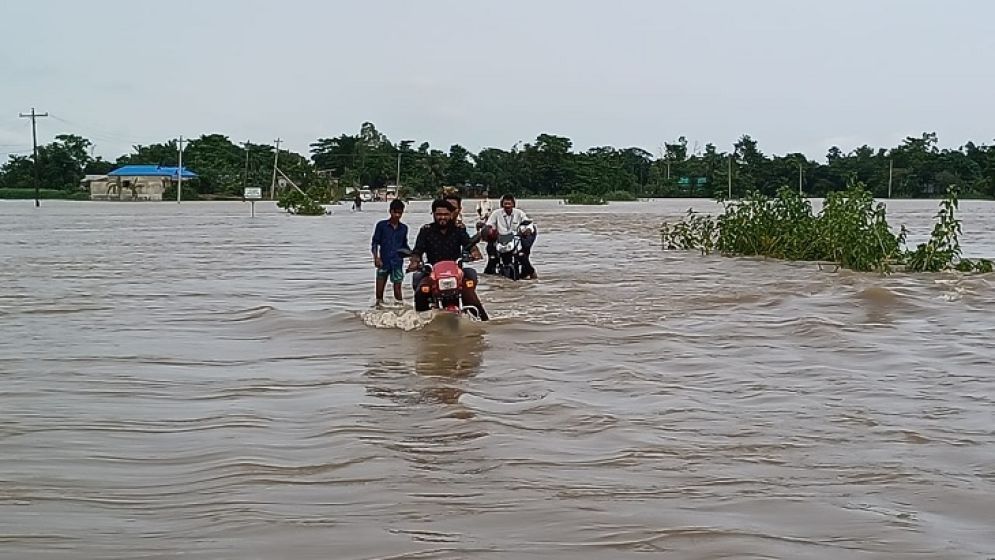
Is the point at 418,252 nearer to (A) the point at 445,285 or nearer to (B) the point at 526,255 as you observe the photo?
(A) the point at 445,285

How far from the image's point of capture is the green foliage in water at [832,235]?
61.9ft


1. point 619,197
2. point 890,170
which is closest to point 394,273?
point 890,170

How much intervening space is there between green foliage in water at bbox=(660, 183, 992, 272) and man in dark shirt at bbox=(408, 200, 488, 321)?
33.4 ft

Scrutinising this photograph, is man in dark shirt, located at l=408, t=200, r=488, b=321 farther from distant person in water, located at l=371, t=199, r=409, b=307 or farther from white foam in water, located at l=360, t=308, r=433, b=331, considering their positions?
distant person in water, located at l=371, t=199, r=409, b=307

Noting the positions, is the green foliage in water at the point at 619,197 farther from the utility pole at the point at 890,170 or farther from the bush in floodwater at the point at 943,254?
the bush in floodwater at the point at 943,254

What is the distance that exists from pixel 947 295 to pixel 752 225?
893cm

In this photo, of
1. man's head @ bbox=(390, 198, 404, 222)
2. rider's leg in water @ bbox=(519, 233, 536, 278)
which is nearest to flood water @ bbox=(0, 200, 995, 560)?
man's head @ bbox=(390, 198, 404, 222)

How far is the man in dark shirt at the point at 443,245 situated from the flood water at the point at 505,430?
452mm

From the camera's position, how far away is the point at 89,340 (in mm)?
10492

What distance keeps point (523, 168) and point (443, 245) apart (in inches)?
3842

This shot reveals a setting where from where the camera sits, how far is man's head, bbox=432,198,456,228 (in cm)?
1054

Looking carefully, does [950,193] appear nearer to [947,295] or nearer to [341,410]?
[947,295]

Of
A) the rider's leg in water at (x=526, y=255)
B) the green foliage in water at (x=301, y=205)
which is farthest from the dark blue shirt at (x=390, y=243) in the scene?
the green foliage in water at (x=301, y=205)

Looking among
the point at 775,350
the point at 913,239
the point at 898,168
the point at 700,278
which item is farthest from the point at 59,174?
the point at 775,350
